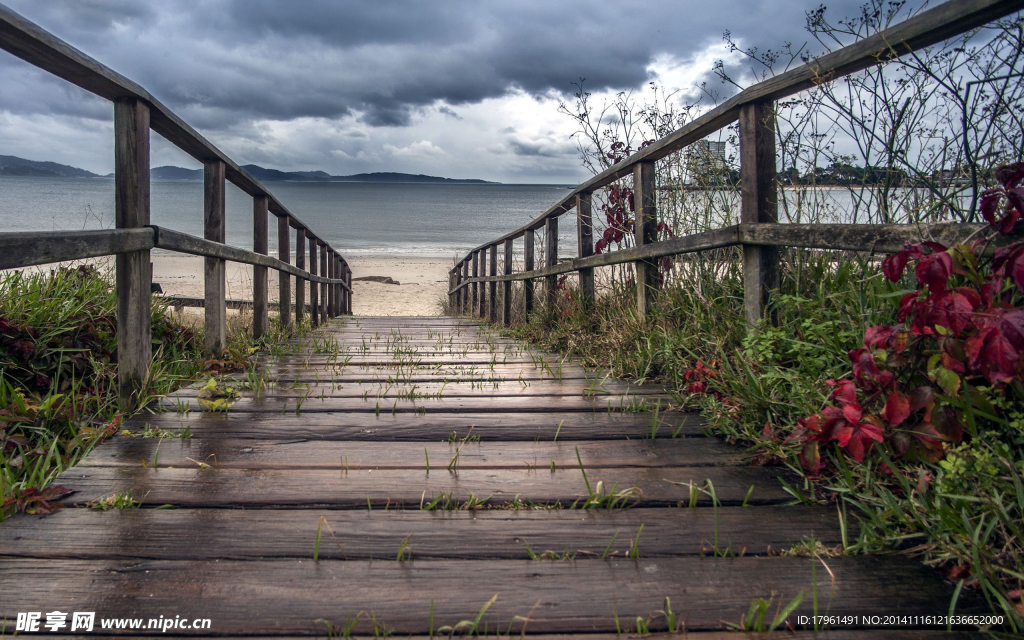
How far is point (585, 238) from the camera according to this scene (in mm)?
4988

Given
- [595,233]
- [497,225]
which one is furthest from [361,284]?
[497,225]

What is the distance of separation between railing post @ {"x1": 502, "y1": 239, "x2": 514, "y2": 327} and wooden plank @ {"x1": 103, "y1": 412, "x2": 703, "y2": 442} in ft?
16.5

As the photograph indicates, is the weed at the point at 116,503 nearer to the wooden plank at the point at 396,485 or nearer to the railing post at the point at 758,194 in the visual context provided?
the wooden plank at the point at 396,485

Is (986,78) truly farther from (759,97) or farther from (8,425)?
(8,425)

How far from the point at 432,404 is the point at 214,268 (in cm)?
180

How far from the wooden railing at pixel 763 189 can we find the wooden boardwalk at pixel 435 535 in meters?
0.76

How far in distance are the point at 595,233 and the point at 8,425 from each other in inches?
157

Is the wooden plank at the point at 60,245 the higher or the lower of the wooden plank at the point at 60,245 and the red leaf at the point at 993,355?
the higher

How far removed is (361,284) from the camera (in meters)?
19.2

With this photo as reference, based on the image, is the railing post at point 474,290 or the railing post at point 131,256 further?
the railing post at point 474,290

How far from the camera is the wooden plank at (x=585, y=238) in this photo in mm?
4742

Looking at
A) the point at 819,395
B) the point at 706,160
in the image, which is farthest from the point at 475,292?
the point at 819,395

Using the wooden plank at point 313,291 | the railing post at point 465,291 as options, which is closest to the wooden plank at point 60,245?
the wooden plank at point 313,291

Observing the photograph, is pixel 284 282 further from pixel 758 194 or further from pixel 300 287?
pixel 758 194
